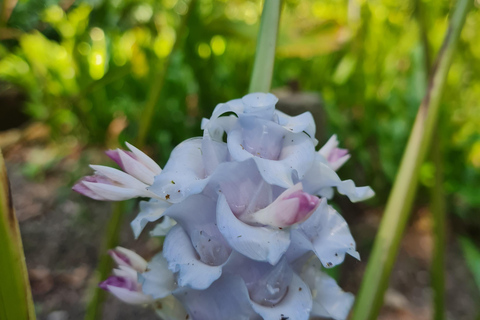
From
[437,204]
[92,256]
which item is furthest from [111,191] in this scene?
[92,256]

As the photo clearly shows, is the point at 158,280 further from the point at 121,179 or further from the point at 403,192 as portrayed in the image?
the point at 403,192

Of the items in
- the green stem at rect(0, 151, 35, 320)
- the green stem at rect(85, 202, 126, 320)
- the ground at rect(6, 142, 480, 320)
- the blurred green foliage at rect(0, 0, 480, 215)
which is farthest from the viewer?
the blurred green foliage at rect(0, 0, 480, 215)

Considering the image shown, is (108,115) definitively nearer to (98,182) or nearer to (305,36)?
(305,36)

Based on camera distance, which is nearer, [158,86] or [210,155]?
[210,155]

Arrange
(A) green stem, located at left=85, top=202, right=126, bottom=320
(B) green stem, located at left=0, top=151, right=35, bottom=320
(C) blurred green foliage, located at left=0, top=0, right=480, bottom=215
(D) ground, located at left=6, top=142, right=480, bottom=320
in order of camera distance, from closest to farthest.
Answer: (B) green stem, located at left=0, top=151, right=35, bottom=320
(A) green stem, located at left=85, top=202, right=126, bottom=320
(D) ground, located at left=6, top=142, right=480, bottom=320
(C) blurred green foliage, located at left=0, top=0, right=480, bottom=215

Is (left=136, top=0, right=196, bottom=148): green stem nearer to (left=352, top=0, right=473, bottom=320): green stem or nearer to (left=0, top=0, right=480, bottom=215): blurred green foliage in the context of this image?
(left=352, top=0, right=473, bottom=320): green stem

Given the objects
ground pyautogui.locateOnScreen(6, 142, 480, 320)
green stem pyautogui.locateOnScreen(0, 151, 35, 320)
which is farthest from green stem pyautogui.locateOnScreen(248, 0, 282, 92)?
ground pyautogui.locateOnScreen(6, 142, 480, 320)

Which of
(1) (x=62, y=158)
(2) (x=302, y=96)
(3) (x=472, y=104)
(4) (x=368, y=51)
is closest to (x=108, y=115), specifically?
(1) (x=62, y=158)

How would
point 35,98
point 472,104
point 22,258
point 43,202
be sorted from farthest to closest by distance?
point 35,98 < point 472,104 < point 43,202 < point 22,258
